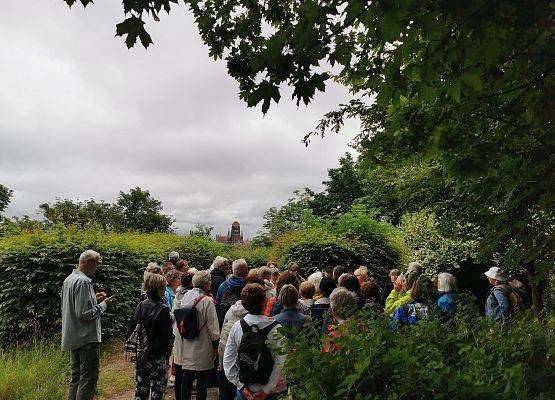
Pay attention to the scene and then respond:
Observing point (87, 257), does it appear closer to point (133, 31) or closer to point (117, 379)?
point (117, 379)

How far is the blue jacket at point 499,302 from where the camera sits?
5.77 meters

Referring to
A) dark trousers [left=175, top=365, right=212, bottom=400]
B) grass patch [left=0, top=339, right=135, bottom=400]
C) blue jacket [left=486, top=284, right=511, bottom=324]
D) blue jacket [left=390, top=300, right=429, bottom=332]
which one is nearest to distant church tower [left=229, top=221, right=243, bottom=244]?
grass patch [left=0, top=339, right=135, bottom=400]

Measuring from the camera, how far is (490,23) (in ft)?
6.98

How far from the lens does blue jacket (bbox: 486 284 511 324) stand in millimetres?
5775

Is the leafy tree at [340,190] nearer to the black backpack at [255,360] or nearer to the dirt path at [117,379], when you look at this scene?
the dirt path at [117,379]

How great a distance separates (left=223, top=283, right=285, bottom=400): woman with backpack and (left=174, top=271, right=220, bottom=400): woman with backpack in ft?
Answer: 3.95

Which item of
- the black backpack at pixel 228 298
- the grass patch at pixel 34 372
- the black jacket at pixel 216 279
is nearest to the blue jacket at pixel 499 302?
the black backpack at pixel 228 298

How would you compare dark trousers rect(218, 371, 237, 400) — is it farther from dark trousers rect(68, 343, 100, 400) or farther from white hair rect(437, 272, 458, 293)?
white hair rect(437, 272, 458, 293)

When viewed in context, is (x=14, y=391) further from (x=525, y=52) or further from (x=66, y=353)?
(x=525, y=52)

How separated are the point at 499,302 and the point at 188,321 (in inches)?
178

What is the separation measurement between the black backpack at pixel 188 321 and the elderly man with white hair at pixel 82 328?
1.04 metres

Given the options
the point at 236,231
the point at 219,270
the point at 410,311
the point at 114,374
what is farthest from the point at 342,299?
the point at 236,231

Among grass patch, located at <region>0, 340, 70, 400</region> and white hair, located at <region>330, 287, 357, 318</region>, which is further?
grass patch, located at <region>0, 340, 70, 400</region>

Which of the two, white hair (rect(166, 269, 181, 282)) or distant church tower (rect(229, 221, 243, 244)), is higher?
distant church tower (rect(229, 221, 243, 244))
